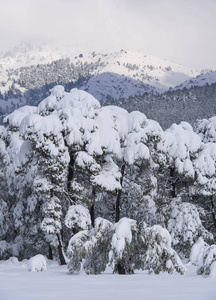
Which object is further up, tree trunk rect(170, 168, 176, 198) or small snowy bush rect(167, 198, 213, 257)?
tree trunk rect(170, 168, 176, 198)

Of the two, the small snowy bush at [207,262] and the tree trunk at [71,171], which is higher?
the tree trunk at [71,171]

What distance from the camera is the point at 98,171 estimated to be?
18.6 m

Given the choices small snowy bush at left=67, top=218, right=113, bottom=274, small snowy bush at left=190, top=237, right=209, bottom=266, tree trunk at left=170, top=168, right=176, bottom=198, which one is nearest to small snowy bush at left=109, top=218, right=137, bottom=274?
small snowy bush at left=67, top=218, right=113, bottom=274

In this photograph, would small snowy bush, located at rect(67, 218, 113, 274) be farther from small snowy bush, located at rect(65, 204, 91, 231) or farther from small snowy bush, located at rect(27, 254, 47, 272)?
small snowy bush, located at rect(65, 204, 91, 231)

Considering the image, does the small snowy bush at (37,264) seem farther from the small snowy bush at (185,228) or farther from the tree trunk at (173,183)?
the tree trunk at (173,183)

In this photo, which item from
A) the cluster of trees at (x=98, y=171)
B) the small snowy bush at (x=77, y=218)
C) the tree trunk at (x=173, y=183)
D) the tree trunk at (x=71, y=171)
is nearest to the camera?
the small snowy bush at (x=77, y=218)

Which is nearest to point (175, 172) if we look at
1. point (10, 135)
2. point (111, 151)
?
point (111, 151)

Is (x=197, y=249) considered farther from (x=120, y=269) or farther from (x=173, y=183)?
(x=173, y=183)

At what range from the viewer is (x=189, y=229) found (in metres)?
21.2

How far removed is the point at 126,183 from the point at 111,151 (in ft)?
16.3

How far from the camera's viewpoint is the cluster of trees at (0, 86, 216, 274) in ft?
59.8

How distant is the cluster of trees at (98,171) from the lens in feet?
59.8

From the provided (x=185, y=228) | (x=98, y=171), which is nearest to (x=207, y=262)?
(x=98, y=171)

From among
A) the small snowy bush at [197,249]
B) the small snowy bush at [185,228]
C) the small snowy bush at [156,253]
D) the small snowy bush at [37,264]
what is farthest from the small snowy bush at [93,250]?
the small snowy bush at [185,228]
